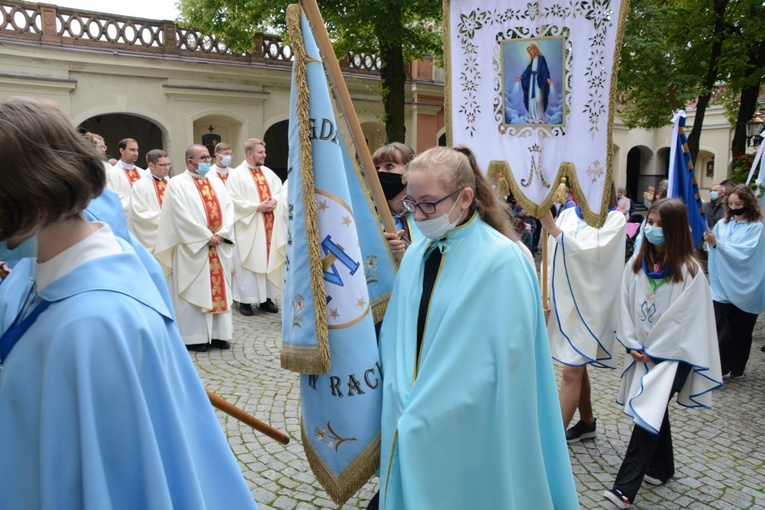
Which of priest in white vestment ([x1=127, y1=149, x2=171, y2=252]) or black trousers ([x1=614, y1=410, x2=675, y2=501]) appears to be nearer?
black trousers ([x1=614, y1=410, x2=675, y2=501])

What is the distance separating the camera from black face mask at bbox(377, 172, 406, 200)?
125 inches

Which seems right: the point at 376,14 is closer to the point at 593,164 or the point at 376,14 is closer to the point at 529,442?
the point at 593,164

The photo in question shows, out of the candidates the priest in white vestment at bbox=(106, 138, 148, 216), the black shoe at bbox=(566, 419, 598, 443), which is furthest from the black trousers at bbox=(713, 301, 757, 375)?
the priest in white vestment at bbox=(106, 138, 148, 216)

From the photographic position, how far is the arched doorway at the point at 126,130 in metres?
17.8

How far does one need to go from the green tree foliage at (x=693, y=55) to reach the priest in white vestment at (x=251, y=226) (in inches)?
345

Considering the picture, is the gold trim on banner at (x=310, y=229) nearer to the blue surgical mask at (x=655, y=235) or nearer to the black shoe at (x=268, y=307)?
the blue surgical mask at (x=655, y=235)

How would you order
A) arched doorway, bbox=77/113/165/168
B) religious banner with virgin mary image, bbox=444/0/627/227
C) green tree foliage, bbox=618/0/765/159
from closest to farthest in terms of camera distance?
1. religious banner with virgin mary image, bbox=444/0/627/227
2. green tree foliage, bbox=618/0/765/159
3. arched doorway, bbox=77/113/165/168

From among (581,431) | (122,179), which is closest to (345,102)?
(581,431)

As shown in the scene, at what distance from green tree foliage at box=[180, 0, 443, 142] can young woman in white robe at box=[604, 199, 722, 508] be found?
10205mm

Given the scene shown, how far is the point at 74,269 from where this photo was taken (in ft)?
4.33

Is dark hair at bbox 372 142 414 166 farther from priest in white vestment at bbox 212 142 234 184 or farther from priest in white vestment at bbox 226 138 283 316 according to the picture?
priest in white vestment at bbox 212 142 234 184

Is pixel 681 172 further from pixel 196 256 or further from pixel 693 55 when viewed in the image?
pixel 693 55

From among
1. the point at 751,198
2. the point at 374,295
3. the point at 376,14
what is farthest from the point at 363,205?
the point at 376,14

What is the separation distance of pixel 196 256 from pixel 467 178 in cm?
528
